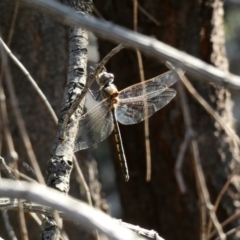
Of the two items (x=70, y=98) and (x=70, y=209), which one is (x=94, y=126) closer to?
(x=70, y=98)

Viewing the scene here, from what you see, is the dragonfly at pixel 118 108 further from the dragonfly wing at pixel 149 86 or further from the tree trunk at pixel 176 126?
the tree trunk at pixel 176 126

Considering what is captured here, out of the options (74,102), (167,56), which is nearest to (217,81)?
(167,56)

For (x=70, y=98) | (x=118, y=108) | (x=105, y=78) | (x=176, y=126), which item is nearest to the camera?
(x=70, y=98)

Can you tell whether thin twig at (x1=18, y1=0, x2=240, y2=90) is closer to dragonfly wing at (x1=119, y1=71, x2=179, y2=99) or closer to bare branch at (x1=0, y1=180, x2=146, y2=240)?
bare branch at (x1=0, y1=180, x2=146, y2=240)

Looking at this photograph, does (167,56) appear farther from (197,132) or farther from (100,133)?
(197,132)

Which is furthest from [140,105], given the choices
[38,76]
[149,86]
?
[38,76]

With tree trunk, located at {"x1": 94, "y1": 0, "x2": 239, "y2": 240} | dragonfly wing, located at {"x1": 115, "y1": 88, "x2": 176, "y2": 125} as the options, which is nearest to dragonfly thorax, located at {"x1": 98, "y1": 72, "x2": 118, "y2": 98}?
dragonfly wing, located at {"x1": 115, "y1": 88, "x2": 176, "y2": 125}
